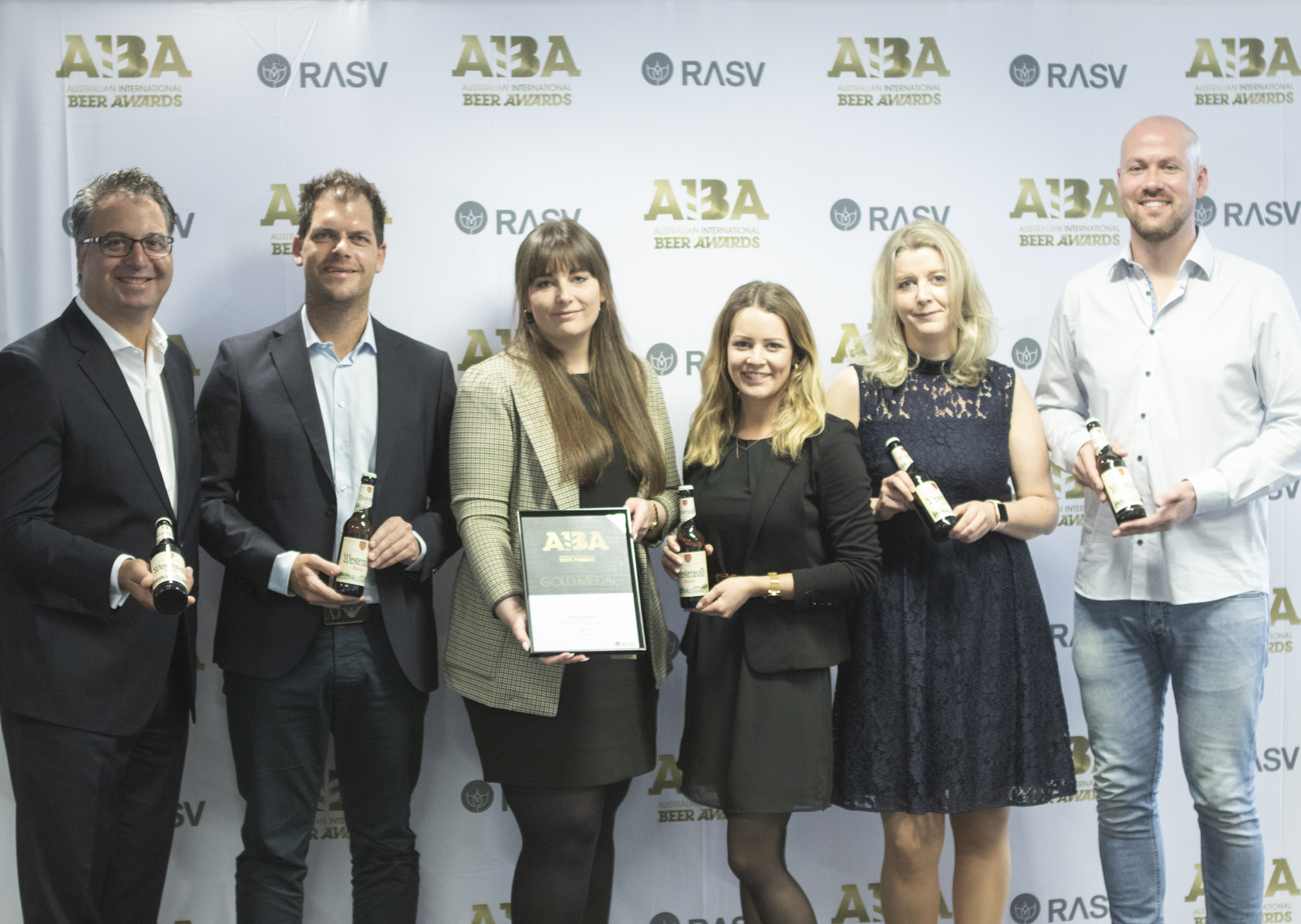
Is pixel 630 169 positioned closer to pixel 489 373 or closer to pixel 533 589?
pixel 489 373

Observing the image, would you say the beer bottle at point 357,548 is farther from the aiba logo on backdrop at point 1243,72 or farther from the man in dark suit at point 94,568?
the aiba logo on backdrop at point 1243,72

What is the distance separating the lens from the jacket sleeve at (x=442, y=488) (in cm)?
258

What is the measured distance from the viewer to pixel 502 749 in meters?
2.37

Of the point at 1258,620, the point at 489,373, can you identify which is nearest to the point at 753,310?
the point at 489,373

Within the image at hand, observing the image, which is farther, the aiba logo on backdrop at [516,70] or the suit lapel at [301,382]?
the aiba logo on backdrop at [516,70]

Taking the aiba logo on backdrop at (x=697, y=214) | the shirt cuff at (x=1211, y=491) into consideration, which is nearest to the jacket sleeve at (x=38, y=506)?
the aiba logo on backdrop at (x=697, y=214)

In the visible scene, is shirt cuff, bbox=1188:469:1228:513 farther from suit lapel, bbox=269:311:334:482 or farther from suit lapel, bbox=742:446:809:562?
suit lapel, bbox=269:311:334:482

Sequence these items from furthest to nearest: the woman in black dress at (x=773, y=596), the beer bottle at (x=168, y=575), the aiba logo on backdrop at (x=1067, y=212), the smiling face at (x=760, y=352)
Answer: the aiba logo on backdrop at (x=1067, y=212), the smiling face at (x=760, y=352), the woman in black dress at (x=773, y=596), the beer bottle at (x=168, y=575)

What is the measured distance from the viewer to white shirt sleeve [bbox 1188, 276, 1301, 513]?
250cm

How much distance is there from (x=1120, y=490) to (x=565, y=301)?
1492 mm

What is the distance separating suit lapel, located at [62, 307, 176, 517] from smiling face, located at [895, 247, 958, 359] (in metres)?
1.99

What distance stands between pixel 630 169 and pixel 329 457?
4.62 ft

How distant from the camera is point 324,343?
263 cm

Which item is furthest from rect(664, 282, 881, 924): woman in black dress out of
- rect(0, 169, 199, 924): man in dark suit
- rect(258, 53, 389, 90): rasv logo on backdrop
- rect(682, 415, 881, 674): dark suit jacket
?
rect(258, 53, 389, 90): rasv logo on backdrop
